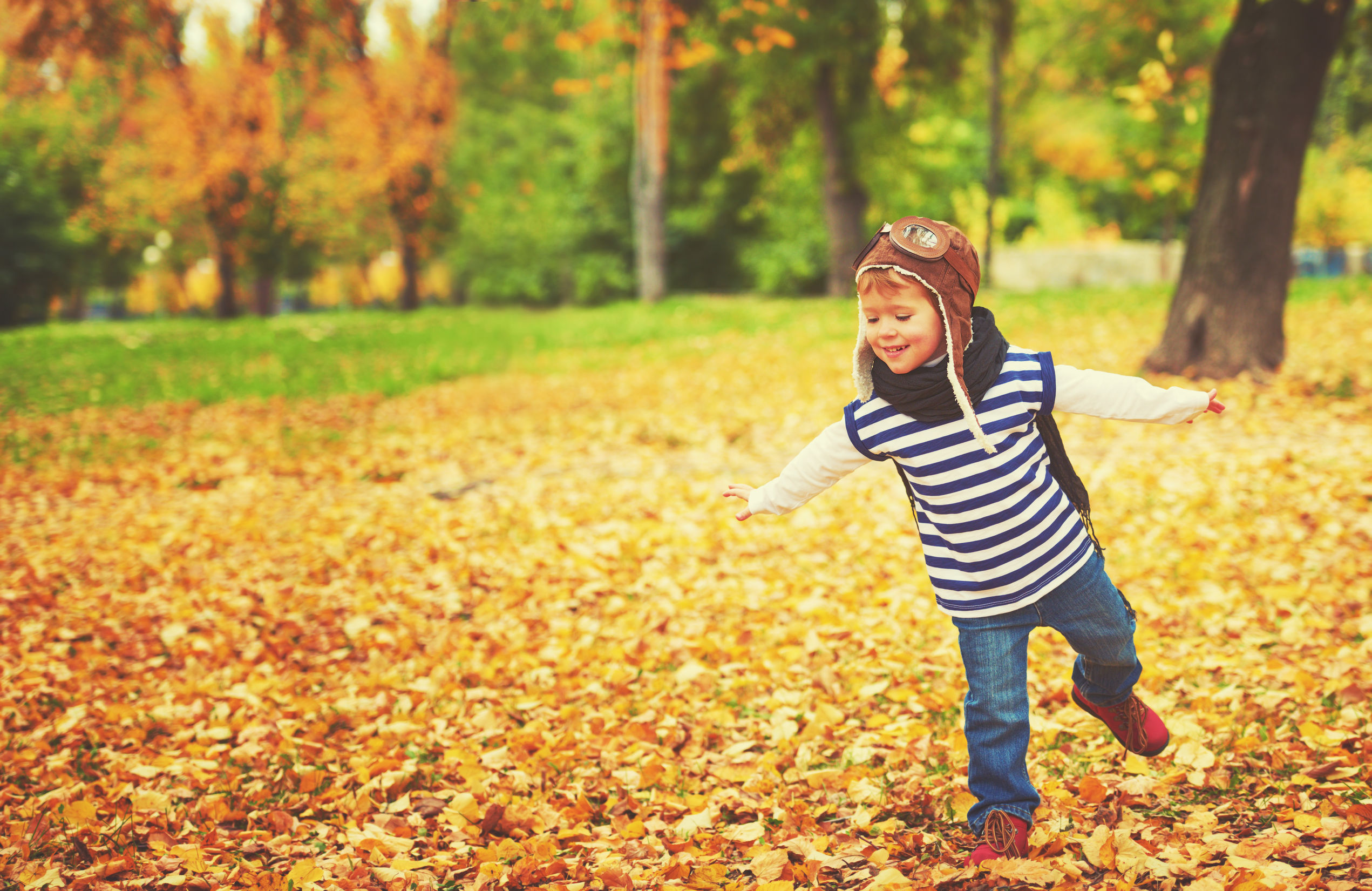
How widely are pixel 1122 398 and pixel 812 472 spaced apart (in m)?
0.84

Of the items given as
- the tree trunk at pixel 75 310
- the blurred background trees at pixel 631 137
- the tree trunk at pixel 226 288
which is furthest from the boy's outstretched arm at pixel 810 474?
the tree trunk at pixel 75 310

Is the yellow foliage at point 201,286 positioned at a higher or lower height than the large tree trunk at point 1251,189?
higher

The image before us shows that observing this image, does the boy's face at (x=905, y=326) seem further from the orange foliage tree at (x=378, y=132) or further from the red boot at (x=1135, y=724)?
the orange foliage tree at (x=378, y=132)

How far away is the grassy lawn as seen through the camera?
484 inches

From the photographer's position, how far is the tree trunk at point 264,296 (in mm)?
26000

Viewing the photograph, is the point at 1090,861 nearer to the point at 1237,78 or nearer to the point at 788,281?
the point at 1237,78

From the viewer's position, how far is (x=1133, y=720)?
289cm

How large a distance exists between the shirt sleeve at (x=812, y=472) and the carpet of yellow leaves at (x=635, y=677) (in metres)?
1.09

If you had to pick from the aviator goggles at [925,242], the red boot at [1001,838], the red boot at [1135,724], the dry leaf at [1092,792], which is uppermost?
the aviator goggles at [925,242]

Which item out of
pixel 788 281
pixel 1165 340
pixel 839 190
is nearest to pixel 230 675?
pixel 1165 340

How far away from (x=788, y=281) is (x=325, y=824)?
24191 millimetres

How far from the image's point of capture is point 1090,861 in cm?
266

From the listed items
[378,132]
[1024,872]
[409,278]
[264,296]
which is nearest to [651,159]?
[378,132]

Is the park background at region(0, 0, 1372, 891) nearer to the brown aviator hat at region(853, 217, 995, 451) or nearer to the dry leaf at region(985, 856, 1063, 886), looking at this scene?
the dry leaf at region(985, 856, 1063, 886)
